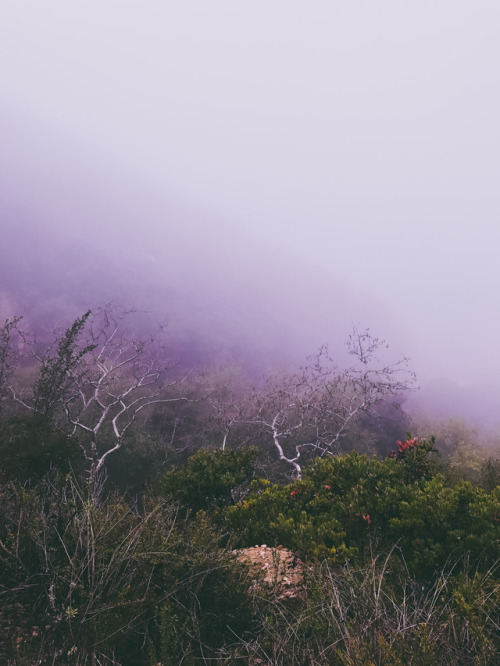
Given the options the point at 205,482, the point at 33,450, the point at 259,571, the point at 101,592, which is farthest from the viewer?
the point at 33,450

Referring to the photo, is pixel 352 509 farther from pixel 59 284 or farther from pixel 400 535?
pixel 59 284

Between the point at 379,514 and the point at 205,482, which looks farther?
the point at 205,482

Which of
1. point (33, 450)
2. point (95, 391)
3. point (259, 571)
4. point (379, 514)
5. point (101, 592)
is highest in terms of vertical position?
point (379, 514)

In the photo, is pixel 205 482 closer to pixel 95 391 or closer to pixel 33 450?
pixel 33 450

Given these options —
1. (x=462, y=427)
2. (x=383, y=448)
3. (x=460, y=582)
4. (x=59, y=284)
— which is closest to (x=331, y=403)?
(x=383, y=448)

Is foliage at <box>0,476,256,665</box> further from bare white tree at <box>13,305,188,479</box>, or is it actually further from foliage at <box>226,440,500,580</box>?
bare white tree at <box>13,305,188,479</box>

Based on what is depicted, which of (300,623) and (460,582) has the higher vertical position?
(460,582)

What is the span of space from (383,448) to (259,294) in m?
69.7

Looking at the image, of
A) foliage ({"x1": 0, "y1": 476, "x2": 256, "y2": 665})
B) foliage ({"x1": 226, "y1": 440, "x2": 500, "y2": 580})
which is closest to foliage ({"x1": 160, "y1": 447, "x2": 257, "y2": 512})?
foliage ({"x1": 226, "y1": 440, "x2": 500, "y2": 580})

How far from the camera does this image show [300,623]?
3867 mm

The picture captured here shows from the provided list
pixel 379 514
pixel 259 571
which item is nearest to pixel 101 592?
pixel 259 571

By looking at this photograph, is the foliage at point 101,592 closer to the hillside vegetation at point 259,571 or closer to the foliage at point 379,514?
the hillside vegetation at point 259,571

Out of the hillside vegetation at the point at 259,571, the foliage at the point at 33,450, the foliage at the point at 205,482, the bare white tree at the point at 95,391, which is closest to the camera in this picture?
the hillside vegetation at the point at 259,571

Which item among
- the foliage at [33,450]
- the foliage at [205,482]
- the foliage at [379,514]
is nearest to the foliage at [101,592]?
the foliage at [379,514]
